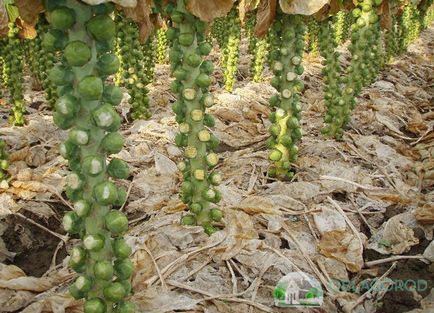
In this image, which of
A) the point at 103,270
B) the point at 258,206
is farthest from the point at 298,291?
the point at 103,270

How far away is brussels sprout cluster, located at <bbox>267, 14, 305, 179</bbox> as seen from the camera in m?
4.33

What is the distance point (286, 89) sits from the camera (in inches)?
179

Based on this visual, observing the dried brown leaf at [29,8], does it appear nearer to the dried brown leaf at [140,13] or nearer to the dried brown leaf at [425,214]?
the dried brown leaf at [140,13]

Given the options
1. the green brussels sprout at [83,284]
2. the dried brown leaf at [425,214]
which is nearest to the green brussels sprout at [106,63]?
the green brussels sprout at [83,284]

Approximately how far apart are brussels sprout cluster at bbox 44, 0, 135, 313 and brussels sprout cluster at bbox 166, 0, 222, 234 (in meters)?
1.15

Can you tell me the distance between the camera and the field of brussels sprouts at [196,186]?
2209mm

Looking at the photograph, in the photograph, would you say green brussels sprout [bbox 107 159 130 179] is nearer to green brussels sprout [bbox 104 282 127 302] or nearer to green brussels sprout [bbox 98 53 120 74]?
green brussels sprout [bbox 98 53 120 74]

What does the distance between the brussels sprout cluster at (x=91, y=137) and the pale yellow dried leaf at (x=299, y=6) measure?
1.95 metres

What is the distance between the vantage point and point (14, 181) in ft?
16.3

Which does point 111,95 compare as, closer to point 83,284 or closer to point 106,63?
point 106,63

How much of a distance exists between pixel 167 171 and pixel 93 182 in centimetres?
313

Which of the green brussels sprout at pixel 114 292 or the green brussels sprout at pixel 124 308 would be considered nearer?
the green brussels sprout at pixel 114 292

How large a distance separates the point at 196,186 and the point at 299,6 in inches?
68.3

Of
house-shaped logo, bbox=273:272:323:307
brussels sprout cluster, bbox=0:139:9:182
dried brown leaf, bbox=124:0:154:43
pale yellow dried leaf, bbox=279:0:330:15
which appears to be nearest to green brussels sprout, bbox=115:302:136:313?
house-shaped logo, bbox=273:272:323:307
